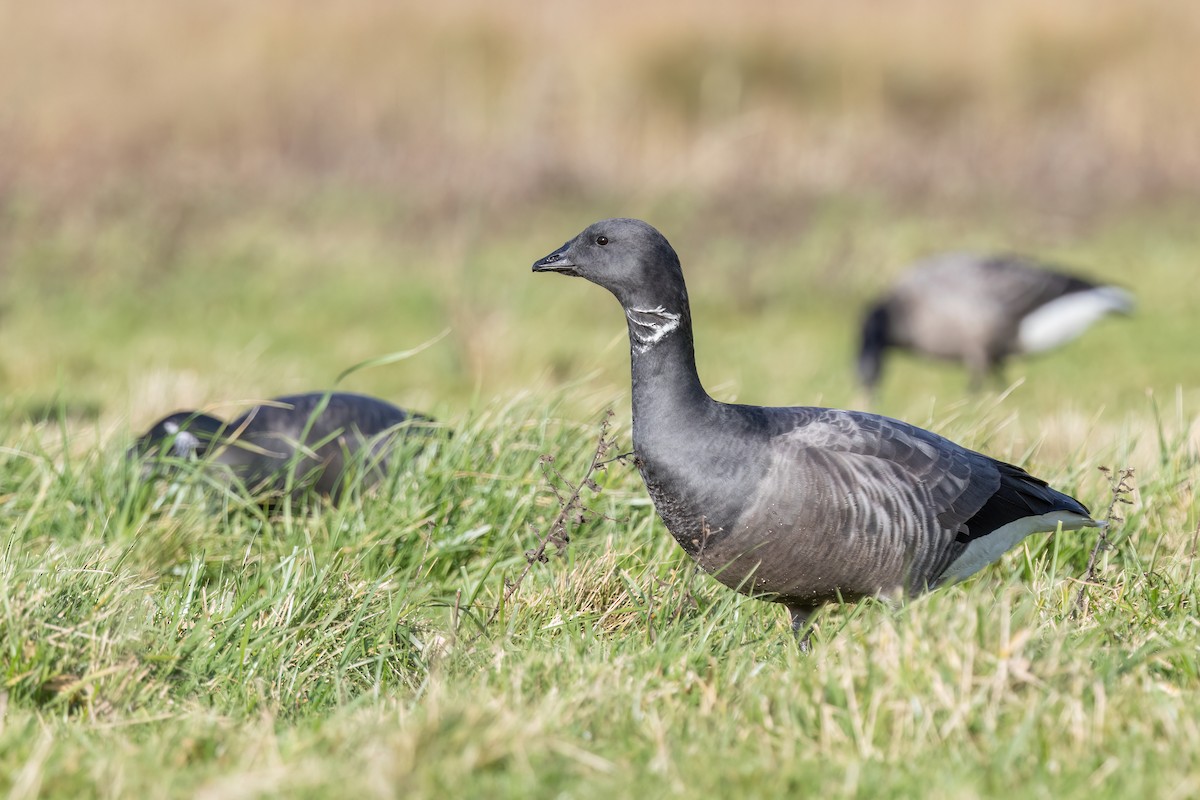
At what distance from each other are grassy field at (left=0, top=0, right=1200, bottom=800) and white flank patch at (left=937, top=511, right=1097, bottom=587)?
143 millimetres

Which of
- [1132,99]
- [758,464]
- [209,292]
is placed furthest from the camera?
[1132,99]

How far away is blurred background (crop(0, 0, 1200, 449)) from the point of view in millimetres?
11273

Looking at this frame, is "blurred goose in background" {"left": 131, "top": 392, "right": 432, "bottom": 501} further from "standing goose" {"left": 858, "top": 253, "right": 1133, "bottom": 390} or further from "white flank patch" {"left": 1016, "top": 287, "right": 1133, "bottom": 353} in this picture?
"white flank patch" {"left": 1016, "top": 287, "right": 1133, "bottom": 353}

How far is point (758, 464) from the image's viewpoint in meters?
4.00

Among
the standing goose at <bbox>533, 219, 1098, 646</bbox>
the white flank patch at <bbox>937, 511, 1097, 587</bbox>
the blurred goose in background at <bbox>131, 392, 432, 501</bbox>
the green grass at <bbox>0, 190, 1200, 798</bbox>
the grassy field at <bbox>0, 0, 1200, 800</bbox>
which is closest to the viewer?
the green grass at <bbox>0, 190, 1200, 798</bbox>

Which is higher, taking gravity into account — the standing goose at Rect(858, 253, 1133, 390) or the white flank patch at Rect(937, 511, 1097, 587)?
the white flank patch at Rect(937, 511, 1097, 587)

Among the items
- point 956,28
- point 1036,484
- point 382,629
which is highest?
point 956,28

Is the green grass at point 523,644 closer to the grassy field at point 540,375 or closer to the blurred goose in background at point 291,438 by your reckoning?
the grassy field at point 540,375

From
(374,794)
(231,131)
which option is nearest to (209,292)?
(231,131)

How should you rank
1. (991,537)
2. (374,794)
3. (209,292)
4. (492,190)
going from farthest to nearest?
1. (492,190)
2. (209,292)
3. (991,537)
4. (374,794)

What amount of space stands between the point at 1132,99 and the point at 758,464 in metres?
13.1

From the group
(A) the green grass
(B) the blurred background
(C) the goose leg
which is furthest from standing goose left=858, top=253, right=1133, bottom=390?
(C) the goose leg

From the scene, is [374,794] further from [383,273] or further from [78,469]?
[383,273]

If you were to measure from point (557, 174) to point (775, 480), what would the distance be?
1040 centimetres
